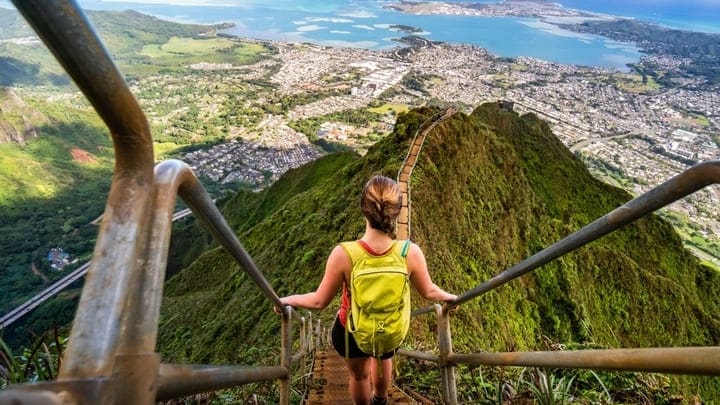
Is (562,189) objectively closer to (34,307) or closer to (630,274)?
(630,274)

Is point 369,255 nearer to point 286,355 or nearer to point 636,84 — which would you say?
point 286,355

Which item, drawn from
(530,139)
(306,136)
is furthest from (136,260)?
(306,136)

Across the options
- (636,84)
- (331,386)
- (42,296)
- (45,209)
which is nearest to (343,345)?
(331,386)

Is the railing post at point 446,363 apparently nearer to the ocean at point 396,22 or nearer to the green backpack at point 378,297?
the green backpack at point 378,297

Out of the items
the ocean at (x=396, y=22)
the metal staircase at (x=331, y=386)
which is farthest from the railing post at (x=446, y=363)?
the ocean at (x=396, y=22)

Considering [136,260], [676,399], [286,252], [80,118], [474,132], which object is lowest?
[80,118]
